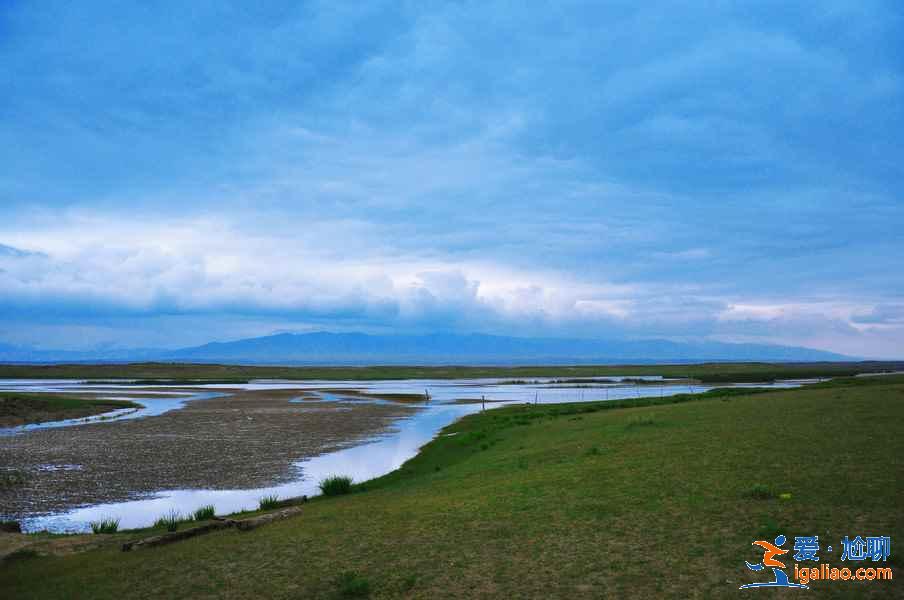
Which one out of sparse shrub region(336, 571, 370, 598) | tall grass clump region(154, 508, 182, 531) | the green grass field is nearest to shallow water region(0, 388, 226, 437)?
tall grass clump region(154, 508, 182, 531)

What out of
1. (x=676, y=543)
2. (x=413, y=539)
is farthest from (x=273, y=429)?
(x=676, y=543)

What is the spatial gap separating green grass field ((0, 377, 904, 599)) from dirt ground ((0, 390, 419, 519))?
9524 millimetres

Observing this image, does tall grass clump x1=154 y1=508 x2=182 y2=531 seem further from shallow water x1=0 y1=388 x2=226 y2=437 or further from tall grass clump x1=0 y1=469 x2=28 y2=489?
shallow water x1=0 y1=388 x2=226 y2=437

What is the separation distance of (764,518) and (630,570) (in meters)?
3.75

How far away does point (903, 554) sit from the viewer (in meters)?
9.54

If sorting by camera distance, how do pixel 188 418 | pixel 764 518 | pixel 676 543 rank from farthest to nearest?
pixel 188 418 < pixel 764 518 < pixel 676 543

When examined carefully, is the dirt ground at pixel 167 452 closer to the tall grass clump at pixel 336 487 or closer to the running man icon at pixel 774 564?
the tall grass clump at pixel 336 487

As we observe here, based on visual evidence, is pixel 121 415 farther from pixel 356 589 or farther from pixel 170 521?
pixel 356 589

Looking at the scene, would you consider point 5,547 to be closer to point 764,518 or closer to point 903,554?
point 764,518

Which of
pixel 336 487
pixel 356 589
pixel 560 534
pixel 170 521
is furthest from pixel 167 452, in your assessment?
pixel 560 534

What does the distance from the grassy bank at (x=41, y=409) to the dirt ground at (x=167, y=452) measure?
6843mm

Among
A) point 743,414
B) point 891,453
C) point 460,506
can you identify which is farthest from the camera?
point 743,414

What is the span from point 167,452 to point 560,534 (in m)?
26.8

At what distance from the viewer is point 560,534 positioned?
39.7 feet
